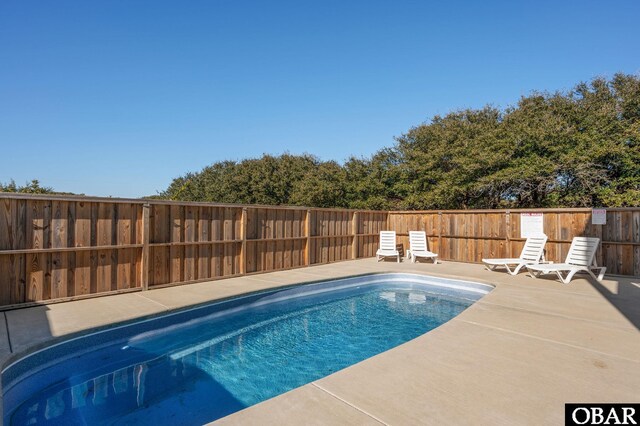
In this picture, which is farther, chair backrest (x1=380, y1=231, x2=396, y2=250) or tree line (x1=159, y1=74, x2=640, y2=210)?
tree line (x1=159, y1=74, x2=640, y2=210)

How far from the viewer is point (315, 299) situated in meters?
6.64

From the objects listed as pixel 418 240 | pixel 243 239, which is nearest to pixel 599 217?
pixel 418 240

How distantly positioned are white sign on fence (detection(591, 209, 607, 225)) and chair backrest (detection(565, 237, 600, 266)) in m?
0.67

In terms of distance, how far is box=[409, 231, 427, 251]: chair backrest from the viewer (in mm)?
10305

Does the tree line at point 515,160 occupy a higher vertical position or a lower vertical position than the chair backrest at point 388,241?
higher

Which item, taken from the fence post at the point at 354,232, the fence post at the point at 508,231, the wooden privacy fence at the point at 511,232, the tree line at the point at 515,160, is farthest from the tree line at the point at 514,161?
the fence post at the point at 354,232

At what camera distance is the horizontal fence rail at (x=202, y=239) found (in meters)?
4.79

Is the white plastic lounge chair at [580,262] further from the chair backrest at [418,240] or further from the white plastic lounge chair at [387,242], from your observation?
the white plastic lounge chair at [387,242]

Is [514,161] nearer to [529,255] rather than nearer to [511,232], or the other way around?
[511,232]

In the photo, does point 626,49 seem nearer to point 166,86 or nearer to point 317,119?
point 317,119

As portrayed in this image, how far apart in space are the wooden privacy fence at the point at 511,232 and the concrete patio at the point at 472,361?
8.22ft

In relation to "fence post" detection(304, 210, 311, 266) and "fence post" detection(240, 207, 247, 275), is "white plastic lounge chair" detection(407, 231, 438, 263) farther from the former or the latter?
"fence post" detection(240, 207, 247, 275)

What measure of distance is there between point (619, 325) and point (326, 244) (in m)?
6.59

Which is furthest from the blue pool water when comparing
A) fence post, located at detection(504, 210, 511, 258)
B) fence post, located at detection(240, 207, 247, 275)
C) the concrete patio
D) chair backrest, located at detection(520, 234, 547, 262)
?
fence post, located at detection(504, 210, 511, 258)
